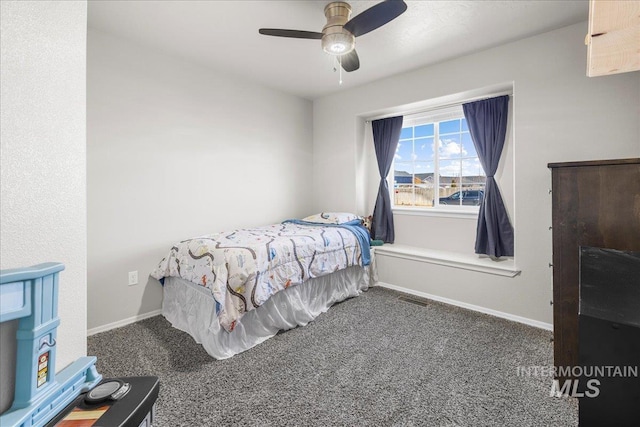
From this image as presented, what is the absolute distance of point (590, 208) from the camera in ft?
5.43

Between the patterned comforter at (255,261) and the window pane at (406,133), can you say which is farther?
the window pane at (406,133)

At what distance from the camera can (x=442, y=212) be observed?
358 centimetres

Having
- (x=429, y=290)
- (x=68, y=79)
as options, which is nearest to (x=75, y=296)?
(x=68, y=79)

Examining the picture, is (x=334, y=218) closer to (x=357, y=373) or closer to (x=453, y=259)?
(x=453, y=259)

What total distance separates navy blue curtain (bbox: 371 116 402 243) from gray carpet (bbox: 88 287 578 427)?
139cm

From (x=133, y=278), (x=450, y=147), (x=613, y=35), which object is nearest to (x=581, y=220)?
(x=613, y=35)

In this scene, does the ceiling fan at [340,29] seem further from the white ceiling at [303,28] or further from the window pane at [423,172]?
the window pane at [423,172]

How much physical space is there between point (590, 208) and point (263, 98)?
3.48 m

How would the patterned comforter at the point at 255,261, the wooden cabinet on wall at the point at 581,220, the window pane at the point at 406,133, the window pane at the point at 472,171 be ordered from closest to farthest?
the wooden cabinet on wall at the point at 581,220
the patterned comforter at the point at 255,261
the window pane at the point at 472,171
the window pane at the point at 406,133

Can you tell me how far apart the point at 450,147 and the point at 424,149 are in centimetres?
33

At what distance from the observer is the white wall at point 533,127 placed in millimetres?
2324

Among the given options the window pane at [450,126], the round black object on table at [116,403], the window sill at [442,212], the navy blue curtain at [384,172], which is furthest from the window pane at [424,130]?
the round black object on table at [116,403]

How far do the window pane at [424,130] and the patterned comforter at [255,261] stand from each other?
159 cm

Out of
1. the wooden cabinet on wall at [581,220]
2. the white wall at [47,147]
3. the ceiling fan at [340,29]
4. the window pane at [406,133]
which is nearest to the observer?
the white wall at [47,147]
